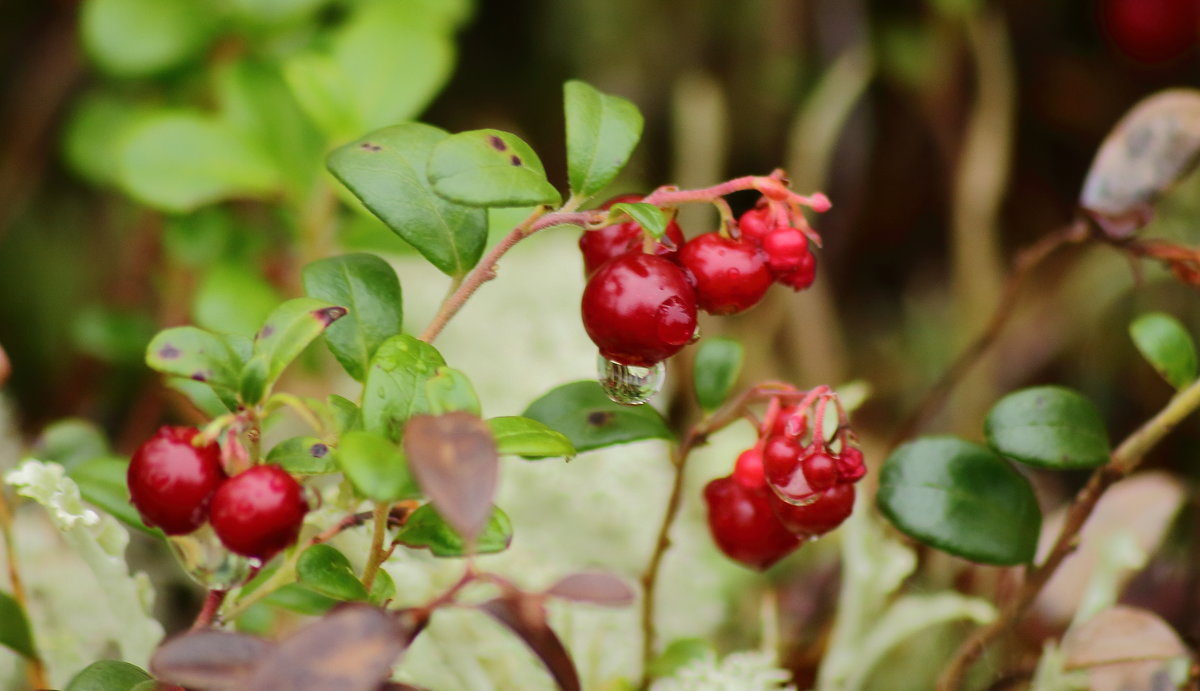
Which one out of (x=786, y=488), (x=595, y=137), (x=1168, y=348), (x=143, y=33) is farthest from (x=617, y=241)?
(x=143, y=33)

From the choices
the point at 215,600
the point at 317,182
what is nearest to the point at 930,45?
the point at 317,182

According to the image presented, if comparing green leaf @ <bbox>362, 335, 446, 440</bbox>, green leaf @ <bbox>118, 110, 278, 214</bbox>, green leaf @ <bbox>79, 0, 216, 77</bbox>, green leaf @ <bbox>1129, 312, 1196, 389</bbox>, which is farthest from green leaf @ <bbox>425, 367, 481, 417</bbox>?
green leaf @ <bbox>79, 0, 216, 77</bbox>

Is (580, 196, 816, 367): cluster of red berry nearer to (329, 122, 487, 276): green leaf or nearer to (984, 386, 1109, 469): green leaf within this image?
(329, 122, 487, 276): green leaf

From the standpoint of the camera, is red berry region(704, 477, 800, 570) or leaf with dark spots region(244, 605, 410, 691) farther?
red berry region(704, 477, 800, 570)

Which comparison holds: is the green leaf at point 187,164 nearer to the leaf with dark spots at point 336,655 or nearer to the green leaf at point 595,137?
the green leaf at point 595,137

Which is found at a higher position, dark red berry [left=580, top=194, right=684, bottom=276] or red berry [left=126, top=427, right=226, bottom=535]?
dark red berry [left=580, top=194, right=684, bottom=276]

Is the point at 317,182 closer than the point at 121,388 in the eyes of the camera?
Yes

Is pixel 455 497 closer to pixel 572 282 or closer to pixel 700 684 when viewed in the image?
pixel 700 684
